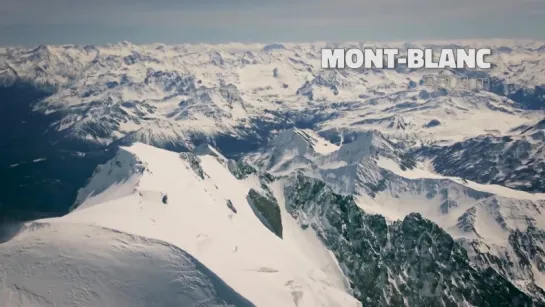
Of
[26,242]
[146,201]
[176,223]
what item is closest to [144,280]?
[26,242]

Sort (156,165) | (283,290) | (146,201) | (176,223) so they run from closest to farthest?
(283,290), (176,223), (146,201), (156,165)

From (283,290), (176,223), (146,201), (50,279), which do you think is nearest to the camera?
(50,279)

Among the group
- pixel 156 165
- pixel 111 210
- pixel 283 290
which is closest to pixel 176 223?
pixel 111 210

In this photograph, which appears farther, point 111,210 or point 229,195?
point 229,195

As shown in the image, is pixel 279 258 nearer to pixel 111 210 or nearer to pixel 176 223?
pixel 176 223

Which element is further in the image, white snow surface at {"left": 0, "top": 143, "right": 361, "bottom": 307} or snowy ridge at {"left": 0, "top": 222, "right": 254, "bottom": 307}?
white snow surface at {"left": 0, "top": 143, "right": 361, "bottom": 307}

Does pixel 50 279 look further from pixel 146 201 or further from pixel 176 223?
pixel 146 201

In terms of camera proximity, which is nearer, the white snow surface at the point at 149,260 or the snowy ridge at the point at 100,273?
the snowy ridge at the point at 100,273

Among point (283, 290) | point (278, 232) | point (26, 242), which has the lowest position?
point (278, 232)

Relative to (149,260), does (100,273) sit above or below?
below

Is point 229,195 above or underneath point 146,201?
underneath

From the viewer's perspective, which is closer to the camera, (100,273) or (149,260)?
(100,273)
